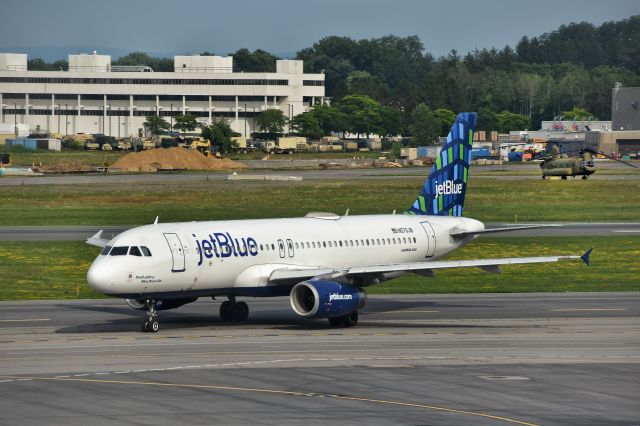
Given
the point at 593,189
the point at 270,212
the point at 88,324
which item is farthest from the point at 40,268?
the point at 593,189

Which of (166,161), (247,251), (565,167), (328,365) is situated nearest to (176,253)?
(247,251)

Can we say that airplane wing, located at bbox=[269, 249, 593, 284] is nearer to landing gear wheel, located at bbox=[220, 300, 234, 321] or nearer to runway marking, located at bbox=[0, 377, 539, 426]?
landing gear wheel, located at bbox=[220, 300, 234, 321]

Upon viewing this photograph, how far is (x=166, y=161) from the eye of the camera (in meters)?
176

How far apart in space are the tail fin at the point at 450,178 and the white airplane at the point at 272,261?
2829 millimetres

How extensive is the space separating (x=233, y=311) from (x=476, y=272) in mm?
23133

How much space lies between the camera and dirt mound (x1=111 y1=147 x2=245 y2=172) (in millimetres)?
173125

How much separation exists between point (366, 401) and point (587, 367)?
9503mm

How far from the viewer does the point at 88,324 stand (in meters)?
50.2

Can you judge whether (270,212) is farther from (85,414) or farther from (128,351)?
(85,414)

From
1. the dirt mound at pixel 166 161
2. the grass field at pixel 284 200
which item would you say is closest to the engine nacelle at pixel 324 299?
the grass field at pixel 284 200

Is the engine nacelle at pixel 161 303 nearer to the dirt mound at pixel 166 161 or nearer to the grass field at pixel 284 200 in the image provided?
the grass field at pixel 284 200

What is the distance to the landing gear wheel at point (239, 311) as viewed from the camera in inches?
2031

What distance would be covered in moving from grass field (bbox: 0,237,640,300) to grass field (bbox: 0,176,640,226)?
19.4 meters

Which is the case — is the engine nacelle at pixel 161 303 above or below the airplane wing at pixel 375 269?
below
